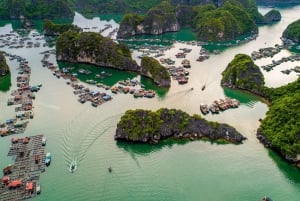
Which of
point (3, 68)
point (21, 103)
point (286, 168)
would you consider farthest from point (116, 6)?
point (286, 168)

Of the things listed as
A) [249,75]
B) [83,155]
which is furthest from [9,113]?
[249,75]

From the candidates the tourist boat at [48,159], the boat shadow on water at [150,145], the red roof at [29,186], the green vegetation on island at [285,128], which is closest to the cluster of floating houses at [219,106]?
the green vegetation on island at [285,128]

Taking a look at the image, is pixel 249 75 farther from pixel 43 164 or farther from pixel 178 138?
pixel 43 164

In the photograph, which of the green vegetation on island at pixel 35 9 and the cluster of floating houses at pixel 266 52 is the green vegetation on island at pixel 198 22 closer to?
the cluster of floating houses at pixel 266 52

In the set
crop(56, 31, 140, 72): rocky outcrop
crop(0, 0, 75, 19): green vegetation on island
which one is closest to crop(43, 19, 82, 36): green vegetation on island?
crop(56, 31, 140, 72): rocky outcrop

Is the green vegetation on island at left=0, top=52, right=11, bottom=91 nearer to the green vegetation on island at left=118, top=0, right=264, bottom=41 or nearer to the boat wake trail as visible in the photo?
the boat wake trail

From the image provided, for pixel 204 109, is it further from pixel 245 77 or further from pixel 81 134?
pixel 81 134
